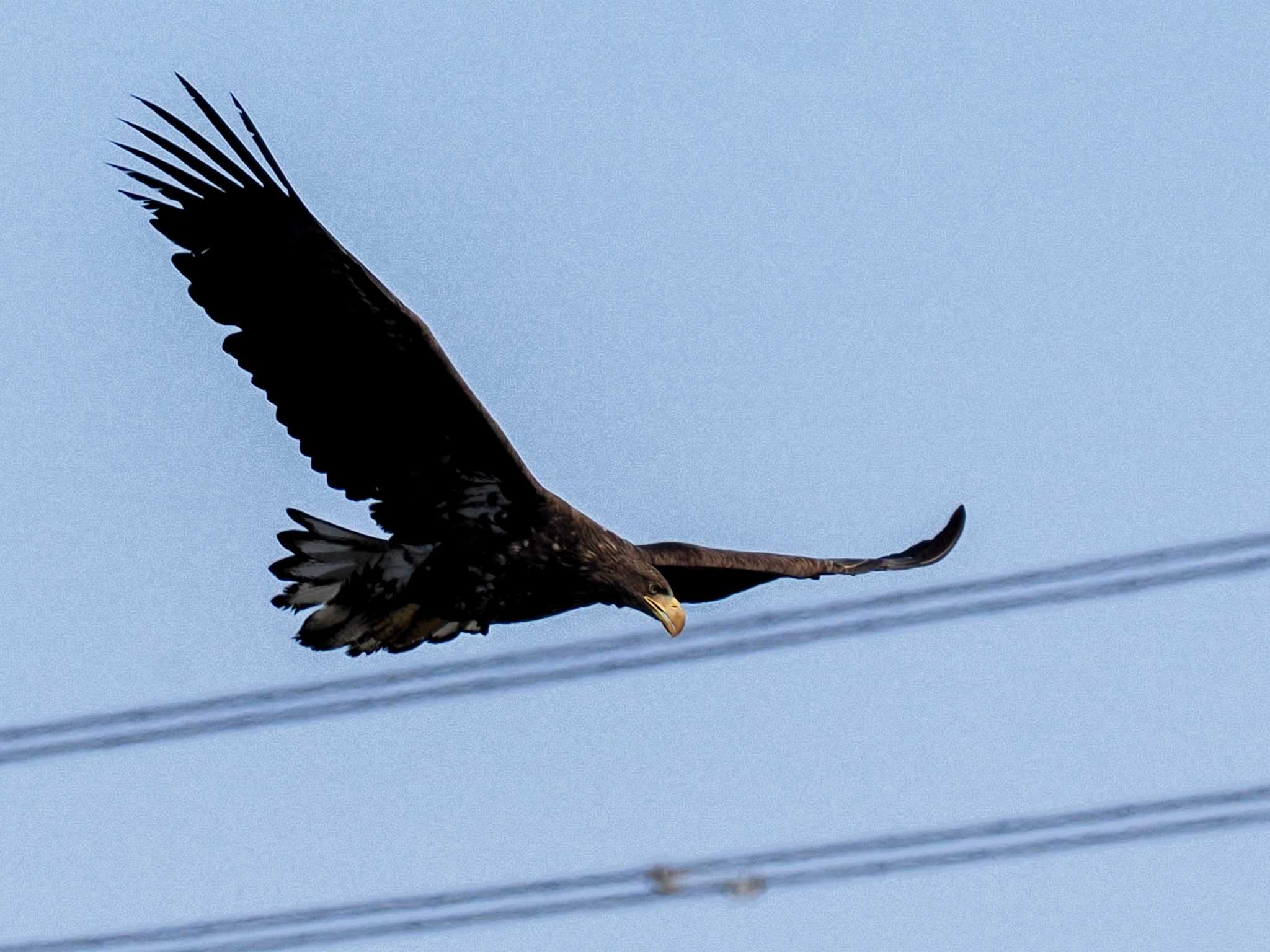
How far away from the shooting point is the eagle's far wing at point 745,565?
828 cm

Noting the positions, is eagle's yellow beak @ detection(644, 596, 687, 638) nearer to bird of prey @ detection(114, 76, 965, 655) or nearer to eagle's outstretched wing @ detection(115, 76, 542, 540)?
bird of prey @ detection(114, 76, 965, 655)

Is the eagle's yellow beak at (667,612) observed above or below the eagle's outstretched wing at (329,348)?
below

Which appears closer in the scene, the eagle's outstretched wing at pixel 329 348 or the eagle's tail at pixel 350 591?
the eagle's outstretched wing at pixel 329 348

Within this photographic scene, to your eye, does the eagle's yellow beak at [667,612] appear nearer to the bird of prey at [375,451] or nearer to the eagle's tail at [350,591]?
the bird of prey at [375,451]

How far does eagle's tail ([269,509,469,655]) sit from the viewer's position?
7.68 m

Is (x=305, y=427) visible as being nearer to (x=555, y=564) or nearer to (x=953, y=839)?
(x=555, y=564)

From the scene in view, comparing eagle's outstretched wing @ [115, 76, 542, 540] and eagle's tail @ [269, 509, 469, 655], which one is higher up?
eagle's outstretched wing @ [115, 76, 542, 540]

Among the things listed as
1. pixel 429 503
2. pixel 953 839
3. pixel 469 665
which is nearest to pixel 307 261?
pixel 429 503

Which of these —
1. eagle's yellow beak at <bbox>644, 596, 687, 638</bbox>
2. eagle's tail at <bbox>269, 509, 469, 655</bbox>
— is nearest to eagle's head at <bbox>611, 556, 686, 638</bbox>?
eagle's yellow beak at <bbox>644, 596, 687, 638</bbox>

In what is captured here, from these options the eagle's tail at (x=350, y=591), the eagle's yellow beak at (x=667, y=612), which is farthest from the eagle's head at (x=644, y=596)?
the eagle's tail at (x=350, y=591)

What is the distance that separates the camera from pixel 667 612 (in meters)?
7.56

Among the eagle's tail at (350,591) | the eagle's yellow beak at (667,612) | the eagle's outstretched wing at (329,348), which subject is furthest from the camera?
the eagle's tail at (350,591)

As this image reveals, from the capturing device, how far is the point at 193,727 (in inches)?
231

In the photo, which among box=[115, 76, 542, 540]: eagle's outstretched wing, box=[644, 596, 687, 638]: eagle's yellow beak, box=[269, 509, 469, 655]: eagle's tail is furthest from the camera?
box=[269, 509, 469, 655]: eagle's tail
